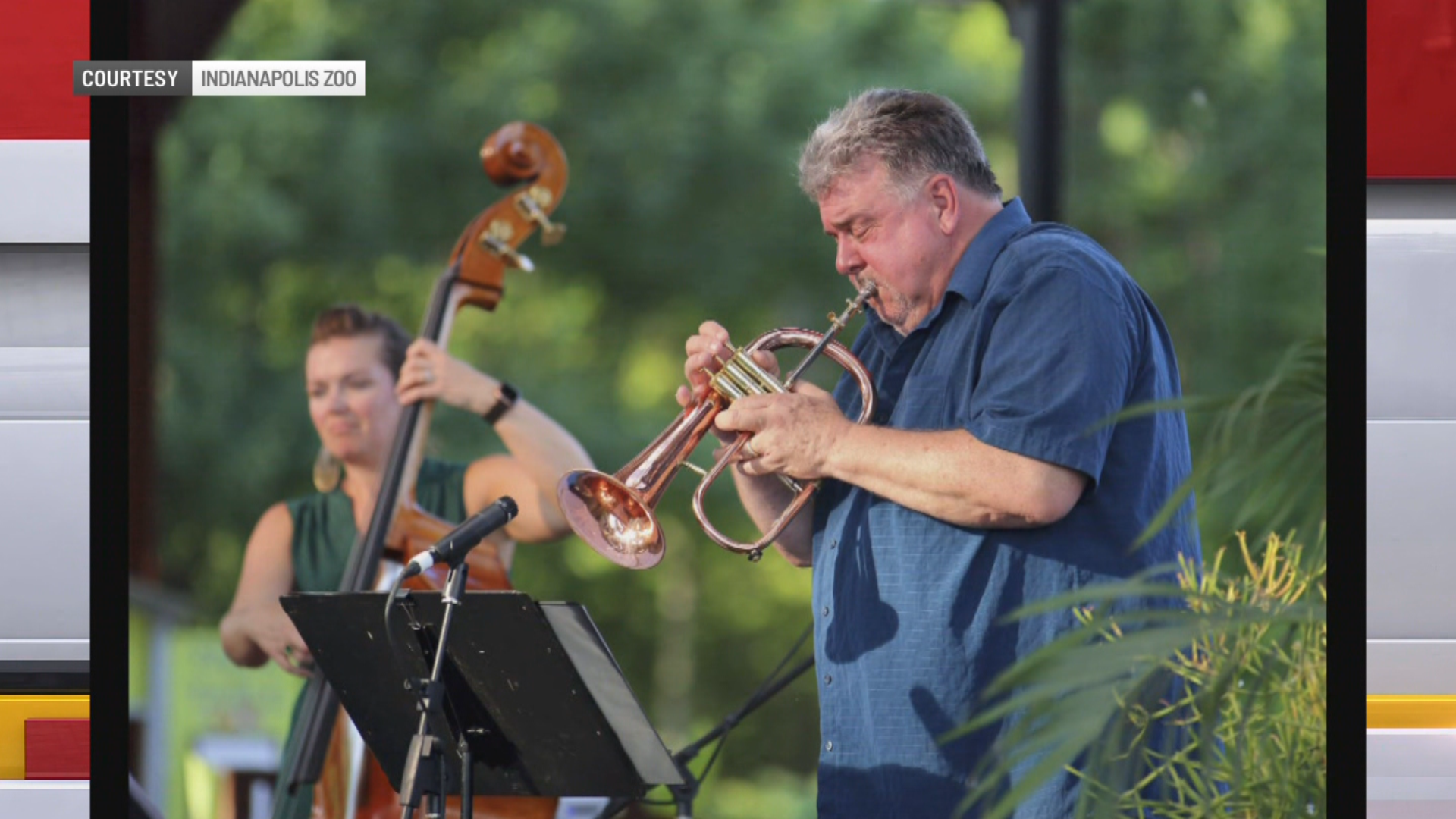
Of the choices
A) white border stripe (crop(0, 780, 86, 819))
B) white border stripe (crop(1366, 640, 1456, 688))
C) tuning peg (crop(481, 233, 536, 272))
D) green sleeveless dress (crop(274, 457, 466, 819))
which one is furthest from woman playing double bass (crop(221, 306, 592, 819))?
white border stripe (crop(1366, 640, 1456, 688))

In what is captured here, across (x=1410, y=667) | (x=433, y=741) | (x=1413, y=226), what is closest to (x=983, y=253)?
(x=1413, y=226)

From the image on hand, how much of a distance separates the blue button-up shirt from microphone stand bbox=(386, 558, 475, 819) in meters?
0.70

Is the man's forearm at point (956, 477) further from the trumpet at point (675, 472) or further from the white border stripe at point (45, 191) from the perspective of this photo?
the white border stripe at point (45, 191)

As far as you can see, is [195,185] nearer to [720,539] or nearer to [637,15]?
[637,15]

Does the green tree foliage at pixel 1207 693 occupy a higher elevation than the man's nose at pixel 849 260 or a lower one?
lower

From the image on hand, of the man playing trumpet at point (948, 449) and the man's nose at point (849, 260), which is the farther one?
the man's nose at point (849, 260)

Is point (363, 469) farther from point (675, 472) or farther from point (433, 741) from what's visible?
point (433, 741)

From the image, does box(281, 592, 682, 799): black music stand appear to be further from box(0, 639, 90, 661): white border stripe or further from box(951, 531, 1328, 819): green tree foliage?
box(951, 531, 1328, 819): green tree foliage

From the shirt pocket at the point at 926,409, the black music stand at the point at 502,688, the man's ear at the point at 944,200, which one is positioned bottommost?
the black music stand at the point at 502,688

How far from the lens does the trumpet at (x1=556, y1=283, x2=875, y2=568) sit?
9.97 ft

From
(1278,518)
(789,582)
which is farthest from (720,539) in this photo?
(1278,518)

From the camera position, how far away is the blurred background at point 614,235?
3.27 metres

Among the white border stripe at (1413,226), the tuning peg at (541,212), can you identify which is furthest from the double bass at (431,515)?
the white border stripe at (1413,226)

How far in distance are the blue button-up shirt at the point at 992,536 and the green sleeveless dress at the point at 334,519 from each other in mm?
992
